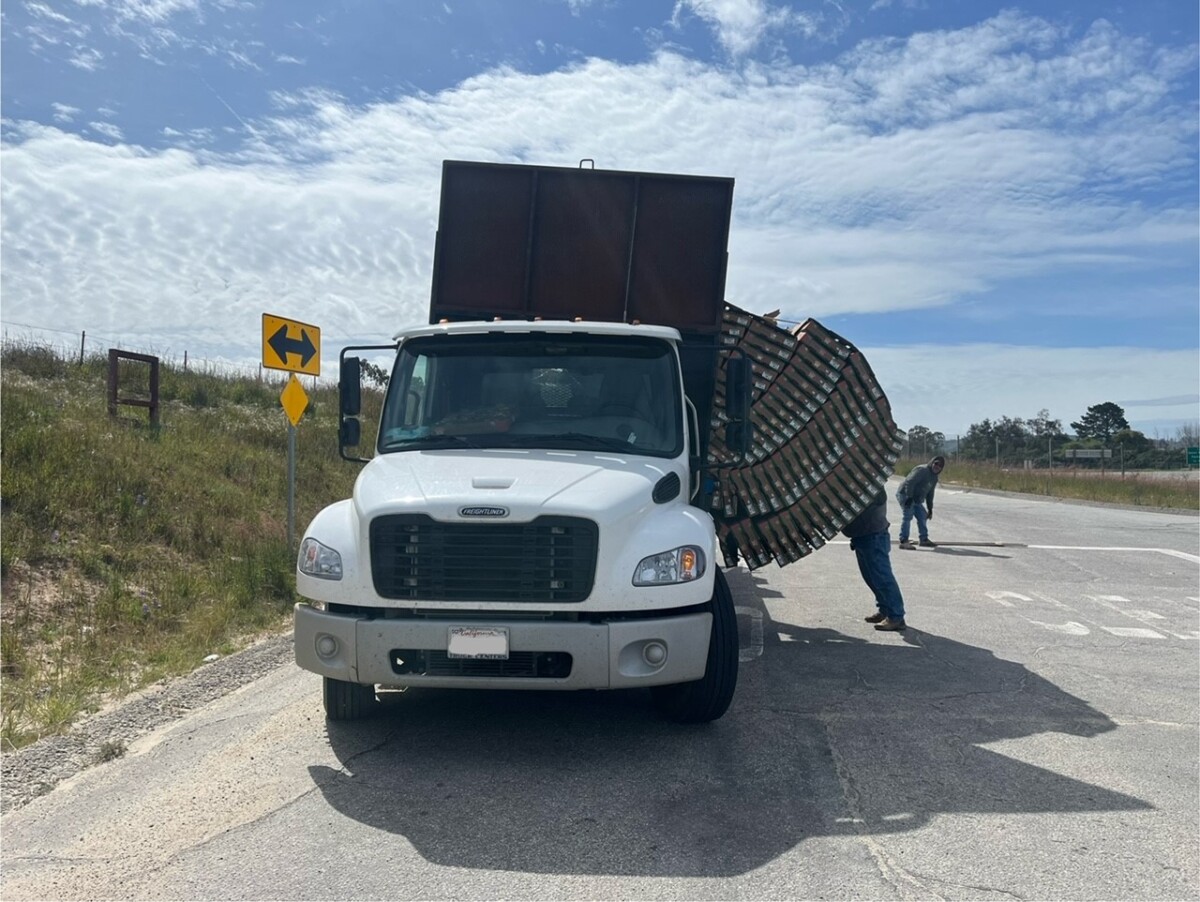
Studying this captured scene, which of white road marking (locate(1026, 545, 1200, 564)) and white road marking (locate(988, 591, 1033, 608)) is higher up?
white road marking (locate(1026, 545, 1200, 564))

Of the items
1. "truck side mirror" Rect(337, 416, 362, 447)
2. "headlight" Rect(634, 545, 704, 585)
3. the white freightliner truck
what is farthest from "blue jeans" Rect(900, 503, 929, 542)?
"headlight" Rect(634, 545, 704, 585)

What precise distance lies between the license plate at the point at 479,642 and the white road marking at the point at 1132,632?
6.86 meters

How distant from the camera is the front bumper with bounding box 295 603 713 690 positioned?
511 centimetres

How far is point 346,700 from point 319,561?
937 millimetres

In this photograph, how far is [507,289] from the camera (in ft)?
26.6

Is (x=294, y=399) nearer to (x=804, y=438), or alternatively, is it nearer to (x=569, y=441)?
(x=804, y=438)

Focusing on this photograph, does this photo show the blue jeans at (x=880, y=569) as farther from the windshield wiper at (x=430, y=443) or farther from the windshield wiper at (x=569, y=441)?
the windshield wiper at (x=430, y=443)

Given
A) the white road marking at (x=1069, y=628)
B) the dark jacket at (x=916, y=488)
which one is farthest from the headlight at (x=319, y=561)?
the dark jacket at (x=916, y=488)

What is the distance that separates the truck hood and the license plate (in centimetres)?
56

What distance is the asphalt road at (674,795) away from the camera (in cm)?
398

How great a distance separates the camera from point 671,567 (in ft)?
17.4

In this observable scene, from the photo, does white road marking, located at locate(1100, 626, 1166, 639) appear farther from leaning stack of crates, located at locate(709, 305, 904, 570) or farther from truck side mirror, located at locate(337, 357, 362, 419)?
truck side mirror, located at locate(337, 357, 362, 419)

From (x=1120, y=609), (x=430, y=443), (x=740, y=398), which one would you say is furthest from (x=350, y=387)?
(x=1120, y=609)

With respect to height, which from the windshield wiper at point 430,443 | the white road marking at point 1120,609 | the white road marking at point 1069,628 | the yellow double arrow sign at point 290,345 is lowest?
the white road marking at point 1069,628
